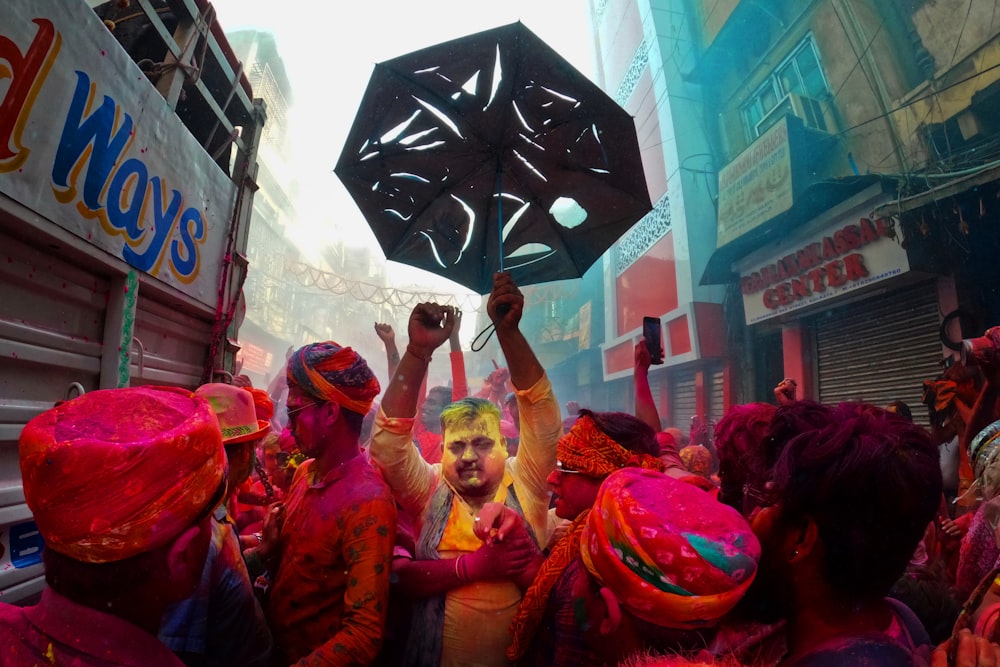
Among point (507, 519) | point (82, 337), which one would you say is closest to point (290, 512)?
point (507, 519)

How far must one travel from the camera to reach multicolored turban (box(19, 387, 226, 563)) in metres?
1.06

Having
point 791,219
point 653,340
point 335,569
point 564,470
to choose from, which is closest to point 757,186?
point 791,219

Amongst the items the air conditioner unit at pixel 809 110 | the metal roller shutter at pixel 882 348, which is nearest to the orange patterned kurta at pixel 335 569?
the metal roller shutter at pixel 882 348

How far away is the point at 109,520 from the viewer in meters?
1.07

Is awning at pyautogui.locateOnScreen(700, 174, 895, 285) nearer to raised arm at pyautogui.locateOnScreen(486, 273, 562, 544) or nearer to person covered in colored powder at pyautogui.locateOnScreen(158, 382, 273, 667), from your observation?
raised arm at pyautogui.locateOnScreen(486, 273, 562, 544)

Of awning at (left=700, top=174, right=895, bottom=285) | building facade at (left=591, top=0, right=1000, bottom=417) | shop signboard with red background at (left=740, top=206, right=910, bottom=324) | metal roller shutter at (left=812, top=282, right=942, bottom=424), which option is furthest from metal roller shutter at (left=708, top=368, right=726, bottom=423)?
metal roller shutter at (left=812, top=282, right=942, bottom=424)

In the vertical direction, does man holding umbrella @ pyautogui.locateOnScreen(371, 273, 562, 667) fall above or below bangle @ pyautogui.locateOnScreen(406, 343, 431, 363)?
below

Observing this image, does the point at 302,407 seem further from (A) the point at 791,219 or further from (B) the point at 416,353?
(A) the point at 791,219

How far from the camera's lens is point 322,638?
1.90m

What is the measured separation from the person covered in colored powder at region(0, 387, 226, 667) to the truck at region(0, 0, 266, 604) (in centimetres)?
140

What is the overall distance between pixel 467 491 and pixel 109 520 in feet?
4.77

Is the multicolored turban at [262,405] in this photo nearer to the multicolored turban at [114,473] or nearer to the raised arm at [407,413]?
the raised arm at [407,413]

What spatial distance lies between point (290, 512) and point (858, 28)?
10957 mm

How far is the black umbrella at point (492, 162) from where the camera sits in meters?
2.57
